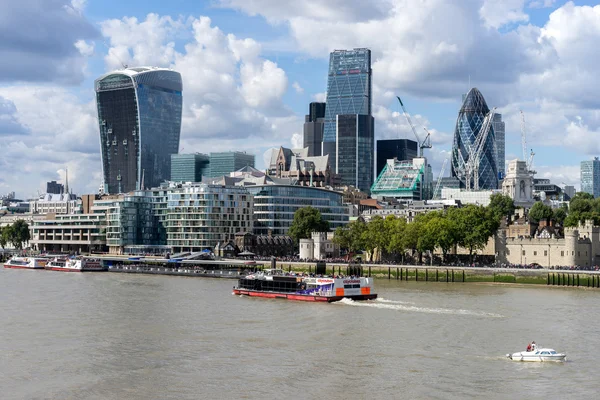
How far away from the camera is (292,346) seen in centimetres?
5784

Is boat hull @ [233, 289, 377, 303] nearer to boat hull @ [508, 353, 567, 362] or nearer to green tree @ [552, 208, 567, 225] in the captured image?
boat hull @ [508, 353, 567, 362]

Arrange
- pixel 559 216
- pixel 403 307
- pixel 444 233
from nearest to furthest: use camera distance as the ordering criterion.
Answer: pixel 403 307, pixel 444 233, pixel 559 216

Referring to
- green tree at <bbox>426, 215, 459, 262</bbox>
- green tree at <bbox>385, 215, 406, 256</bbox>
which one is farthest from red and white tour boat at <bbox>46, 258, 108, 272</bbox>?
green tree at <bbox>426, 215, 459, 262</bbox>

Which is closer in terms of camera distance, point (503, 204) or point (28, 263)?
point (28, 263)

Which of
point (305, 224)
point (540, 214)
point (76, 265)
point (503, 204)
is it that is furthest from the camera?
point (503, 204)

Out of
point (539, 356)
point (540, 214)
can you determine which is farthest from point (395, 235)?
point (539, 356)

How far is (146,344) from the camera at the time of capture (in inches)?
2299

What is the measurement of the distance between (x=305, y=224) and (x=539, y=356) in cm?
11205

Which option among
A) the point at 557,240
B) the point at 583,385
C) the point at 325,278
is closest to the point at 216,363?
the point at 583,385

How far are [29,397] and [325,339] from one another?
76.7ft

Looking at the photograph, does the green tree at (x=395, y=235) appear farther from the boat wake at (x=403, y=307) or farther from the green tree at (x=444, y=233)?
the boat wake at (x=403, y=307)

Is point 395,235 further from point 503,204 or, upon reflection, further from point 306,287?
point 503,204

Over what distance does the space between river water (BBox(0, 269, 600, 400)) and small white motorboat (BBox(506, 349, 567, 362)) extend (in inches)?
30.1

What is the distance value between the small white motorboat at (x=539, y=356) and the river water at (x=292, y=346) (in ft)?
2.51
